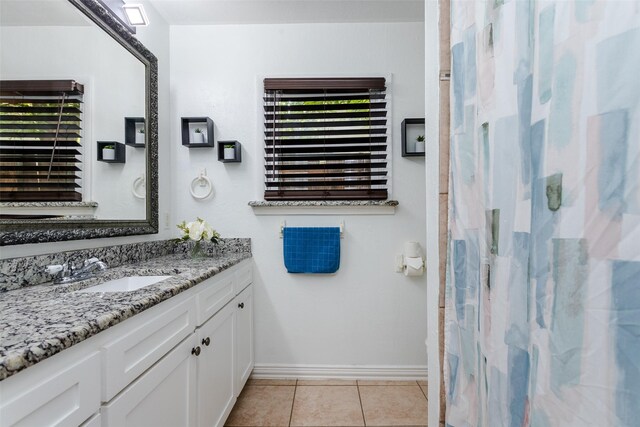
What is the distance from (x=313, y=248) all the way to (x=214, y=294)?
0.79 meters

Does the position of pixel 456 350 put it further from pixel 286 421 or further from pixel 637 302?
pixel 286 421

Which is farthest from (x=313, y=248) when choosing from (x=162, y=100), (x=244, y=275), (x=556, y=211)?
(x=556, y=211)

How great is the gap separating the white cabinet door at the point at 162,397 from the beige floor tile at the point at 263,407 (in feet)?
1.96

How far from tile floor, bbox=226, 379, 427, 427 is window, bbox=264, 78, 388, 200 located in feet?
4.11

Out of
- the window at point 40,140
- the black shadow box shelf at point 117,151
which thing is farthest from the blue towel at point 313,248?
the window at point 40,140

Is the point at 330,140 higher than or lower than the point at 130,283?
higher

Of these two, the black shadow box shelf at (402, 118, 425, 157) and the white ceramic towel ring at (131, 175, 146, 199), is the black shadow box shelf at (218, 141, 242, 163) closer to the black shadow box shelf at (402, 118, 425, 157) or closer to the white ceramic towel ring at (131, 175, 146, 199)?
the white ceramic towel ring at (131, 175, 146, 199)

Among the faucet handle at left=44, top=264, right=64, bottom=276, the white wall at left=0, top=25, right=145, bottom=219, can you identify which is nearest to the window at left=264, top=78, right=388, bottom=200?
the white wall at left=0, top=25, right=145, bottom=219

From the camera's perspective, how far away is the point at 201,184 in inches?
83.3

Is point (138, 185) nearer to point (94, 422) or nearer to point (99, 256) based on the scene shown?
point (99, 256)

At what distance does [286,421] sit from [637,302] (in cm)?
173

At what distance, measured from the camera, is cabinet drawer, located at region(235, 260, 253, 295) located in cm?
180

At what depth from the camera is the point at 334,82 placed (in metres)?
2.06

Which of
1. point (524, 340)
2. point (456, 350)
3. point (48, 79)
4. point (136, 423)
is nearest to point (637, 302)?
point (524, 340)
